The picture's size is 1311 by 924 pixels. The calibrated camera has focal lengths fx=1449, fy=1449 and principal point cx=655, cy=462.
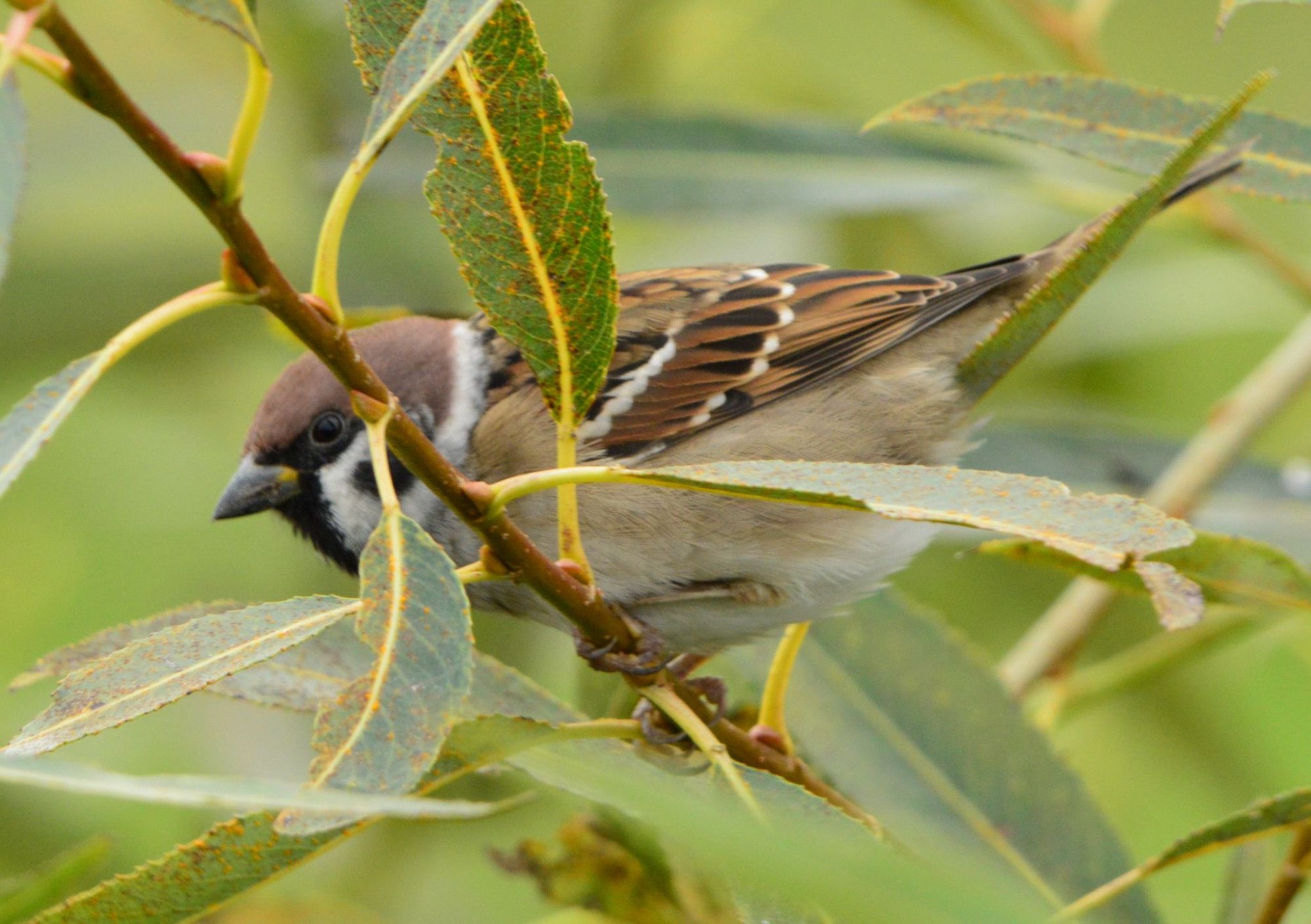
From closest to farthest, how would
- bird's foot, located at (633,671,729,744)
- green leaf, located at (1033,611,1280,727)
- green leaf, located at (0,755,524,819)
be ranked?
green leaf, located at (0,755,524,819)
bird's foot, located at (633,671,729,744)
green leaf, located at (1033,611,1280,727)

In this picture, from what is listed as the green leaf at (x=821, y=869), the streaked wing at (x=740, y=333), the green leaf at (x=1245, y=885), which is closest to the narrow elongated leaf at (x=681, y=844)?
the green leaf at (x=821, y=869)

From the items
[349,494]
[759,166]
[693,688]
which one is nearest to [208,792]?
[693,688]

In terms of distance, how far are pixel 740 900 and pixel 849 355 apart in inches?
58.6

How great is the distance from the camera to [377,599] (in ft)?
4.23

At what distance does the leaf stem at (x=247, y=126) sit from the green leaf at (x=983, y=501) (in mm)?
413

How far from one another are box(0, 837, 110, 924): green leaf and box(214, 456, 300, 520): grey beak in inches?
25.8

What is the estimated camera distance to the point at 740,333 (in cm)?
273

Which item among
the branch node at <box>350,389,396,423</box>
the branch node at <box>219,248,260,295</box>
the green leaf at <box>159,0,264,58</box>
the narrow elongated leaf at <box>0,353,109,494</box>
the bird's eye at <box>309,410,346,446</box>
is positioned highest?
the green leaf at <box>159,0,264,58</box>

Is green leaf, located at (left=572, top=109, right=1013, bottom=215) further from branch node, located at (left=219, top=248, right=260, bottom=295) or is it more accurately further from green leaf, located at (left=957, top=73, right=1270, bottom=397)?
branch node, located at (left=219, top=248, right=260, bottom=295)

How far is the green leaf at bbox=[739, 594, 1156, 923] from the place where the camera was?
212cm

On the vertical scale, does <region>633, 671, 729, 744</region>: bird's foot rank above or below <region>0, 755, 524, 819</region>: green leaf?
below

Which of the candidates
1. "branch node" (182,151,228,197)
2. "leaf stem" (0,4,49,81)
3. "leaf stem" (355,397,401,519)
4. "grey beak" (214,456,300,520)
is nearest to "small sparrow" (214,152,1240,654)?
"grey beak" (214,456,300,520)

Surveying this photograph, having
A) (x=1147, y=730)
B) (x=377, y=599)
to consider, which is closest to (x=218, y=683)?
(x=377, y=599)

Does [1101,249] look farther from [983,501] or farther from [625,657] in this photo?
[625,657]
